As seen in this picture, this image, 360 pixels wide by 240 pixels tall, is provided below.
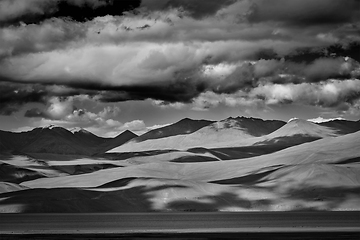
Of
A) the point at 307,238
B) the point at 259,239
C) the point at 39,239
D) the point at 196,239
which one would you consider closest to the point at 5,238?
the point at 39,239

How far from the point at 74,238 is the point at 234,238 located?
1142 inches

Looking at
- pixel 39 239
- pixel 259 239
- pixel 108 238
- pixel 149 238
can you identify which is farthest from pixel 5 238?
pixel 259 239

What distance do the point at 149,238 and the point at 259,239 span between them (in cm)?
1977

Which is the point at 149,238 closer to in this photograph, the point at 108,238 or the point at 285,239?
the point at 108,238

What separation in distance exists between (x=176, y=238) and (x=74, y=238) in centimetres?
1870

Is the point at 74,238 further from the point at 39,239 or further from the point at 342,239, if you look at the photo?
the point at 342,239

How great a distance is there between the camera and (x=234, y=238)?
110 m

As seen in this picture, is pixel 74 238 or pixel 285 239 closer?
pixel 285 239

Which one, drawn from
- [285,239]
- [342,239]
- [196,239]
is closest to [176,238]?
[196,239]

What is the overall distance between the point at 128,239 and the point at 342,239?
3651 cm

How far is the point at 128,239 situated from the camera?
356 ft

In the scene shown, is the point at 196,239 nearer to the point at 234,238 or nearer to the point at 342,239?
the point at 234,238

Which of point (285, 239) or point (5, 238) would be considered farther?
point (5, 238)

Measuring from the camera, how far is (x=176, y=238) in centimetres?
11094
